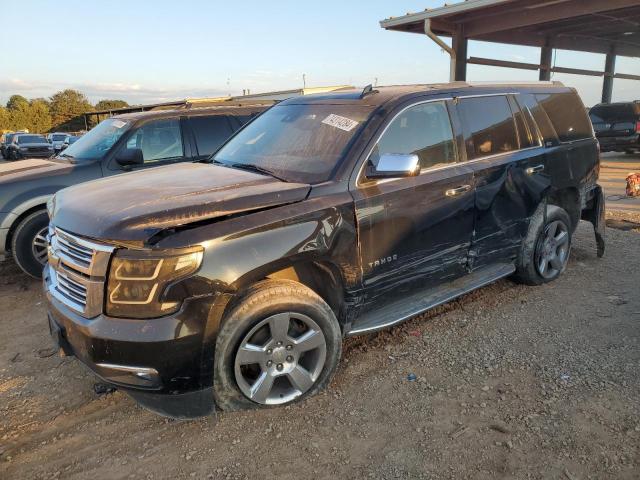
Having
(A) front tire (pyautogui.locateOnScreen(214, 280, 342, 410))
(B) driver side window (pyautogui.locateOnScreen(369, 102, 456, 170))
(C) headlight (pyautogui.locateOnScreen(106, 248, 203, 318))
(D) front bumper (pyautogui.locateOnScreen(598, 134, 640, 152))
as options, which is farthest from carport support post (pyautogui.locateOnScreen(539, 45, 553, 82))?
(C) headlight (pyautogui.locateOnScreen(106, 248, 203, 318))

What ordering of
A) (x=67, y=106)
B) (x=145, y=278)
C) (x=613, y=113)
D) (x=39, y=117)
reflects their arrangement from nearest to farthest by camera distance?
(x=145, y=278)
(x=613, y=113)
(x=39, y=117)
(x=67, y=106)

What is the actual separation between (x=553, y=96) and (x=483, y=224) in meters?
1.81

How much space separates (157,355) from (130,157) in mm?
3766

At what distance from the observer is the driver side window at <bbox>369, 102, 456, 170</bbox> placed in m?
3.46

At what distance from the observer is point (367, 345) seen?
3.75 meters

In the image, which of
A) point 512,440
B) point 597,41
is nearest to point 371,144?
point 512,440

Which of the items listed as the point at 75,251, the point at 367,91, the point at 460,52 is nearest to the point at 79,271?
the point at 75,251

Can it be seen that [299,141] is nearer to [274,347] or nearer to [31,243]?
[274,347]

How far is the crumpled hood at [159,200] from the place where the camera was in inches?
99.7

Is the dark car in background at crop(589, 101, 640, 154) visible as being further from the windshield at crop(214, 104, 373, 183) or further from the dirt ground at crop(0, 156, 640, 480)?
the windshield at crop(214, 104, 373, 183)

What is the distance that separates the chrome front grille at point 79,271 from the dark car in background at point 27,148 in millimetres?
26939

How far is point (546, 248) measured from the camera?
4.78 m

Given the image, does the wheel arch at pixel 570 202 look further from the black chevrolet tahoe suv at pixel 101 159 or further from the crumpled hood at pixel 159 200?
the black chevrolet tahoe suv at pixel 101 159

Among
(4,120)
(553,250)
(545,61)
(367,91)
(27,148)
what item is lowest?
(553,250)
